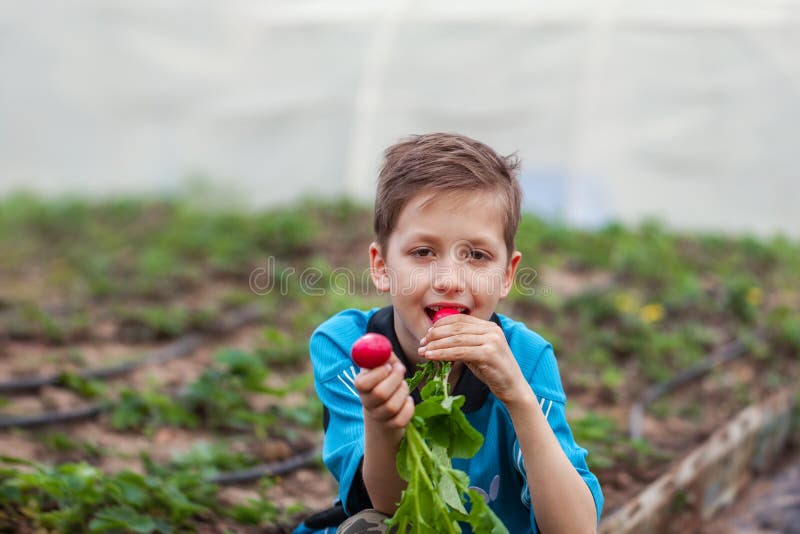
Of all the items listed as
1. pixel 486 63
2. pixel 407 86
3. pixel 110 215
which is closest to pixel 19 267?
pixel 110 215

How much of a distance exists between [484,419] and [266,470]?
1.37m

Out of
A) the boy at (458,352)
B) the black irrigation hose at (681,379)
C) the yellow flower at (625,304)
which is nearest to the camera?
the boy at (458,352)

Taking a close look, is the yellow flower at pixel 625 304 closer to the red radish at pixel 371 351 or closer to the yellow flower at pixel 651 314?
the yellow flower at pixel 651 314

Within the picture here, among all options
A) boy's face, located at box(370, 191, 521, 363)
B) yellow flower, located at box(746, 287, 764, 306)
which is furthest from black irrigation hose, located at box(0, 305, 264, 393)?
yellow flower, located at box(746, 287, 764, 306)

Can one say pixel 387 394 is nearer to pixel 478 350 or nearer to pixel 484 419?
pixel 478 350

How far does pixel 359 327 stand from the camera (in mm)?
2232

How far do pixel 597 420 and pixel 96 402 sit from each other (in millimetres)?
2110

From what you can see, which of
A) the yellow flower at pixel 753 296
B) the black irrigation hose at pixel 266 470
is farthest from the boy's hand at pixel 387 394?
the yellow flower at pixel 753 296

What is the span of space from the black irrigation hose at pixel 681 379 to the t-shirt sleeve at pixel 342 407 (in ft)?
7.15

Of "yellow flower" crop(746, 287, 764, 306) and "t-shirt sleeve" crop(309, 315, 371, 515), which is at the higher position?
"t-shirt sleeve" crop(309, 315, 371, 515)

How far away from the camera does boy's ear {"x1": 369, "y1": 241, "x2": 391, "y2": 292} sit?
6.80ft

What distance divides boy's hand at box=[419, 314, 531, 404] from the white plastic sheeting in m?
6.29

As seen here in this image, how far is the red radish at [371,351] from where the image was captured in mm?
1566

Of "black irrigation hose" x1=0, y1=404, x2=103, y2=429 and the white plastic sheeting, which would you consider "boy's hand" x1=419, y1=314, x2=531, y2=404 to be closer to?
"black irrigation hose" x1=0, y1=404, x2=103, y2=429
